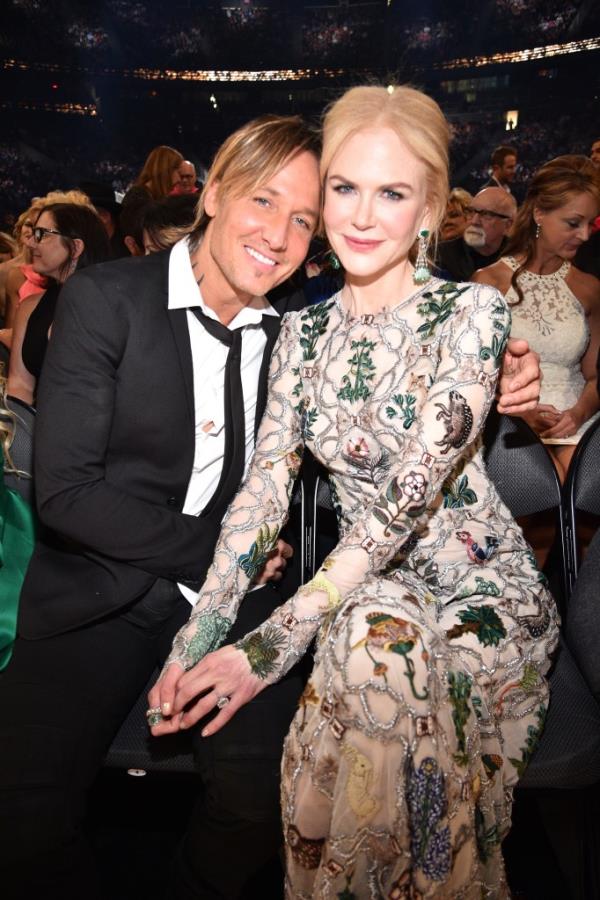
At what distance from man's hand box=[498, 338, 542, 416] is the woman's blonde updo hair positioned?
18.0 inches

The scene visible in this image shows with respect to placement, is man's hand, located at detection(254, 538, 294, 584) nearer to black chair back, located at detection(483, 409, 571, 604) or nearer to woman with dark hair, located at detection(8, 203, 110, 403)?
black chair back, located at detection(483, 409, 571, 604)

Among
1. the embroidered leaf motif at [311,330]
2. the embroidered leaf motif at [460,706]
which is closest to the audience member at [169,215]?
the embroidered leaf motif at [311,330]

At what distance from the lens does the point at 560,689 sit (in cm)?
171

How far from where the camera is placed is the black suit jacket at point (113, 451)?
64.7 inches

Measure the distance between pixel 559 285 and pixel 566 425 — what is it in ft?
2.56

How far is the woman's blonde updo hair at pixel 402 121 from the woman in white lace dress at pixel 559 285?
1728mm

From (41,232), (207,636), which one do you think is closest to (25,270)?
(41,232)

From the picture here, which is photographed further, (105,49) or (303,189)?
(105,49)

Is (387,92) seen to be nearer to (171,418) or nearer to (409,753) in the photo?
(171,418)

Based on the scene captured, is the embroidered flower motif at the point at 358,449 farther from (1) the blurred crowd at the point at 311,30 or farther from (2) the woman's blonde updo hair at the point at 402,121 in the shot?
(1) the blurred crowd at the point at 311,30

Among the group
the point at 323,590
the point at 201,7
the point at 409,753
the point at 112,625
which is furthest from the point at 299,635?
the point at 201,7

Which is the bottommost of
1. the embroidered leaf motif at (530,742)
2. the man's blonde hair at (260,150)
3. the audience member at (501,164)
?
the embroidered leaf motif at (530,742)

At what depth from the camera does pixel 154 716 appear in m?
1.47

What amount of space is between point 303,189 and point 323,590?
1009 mm
